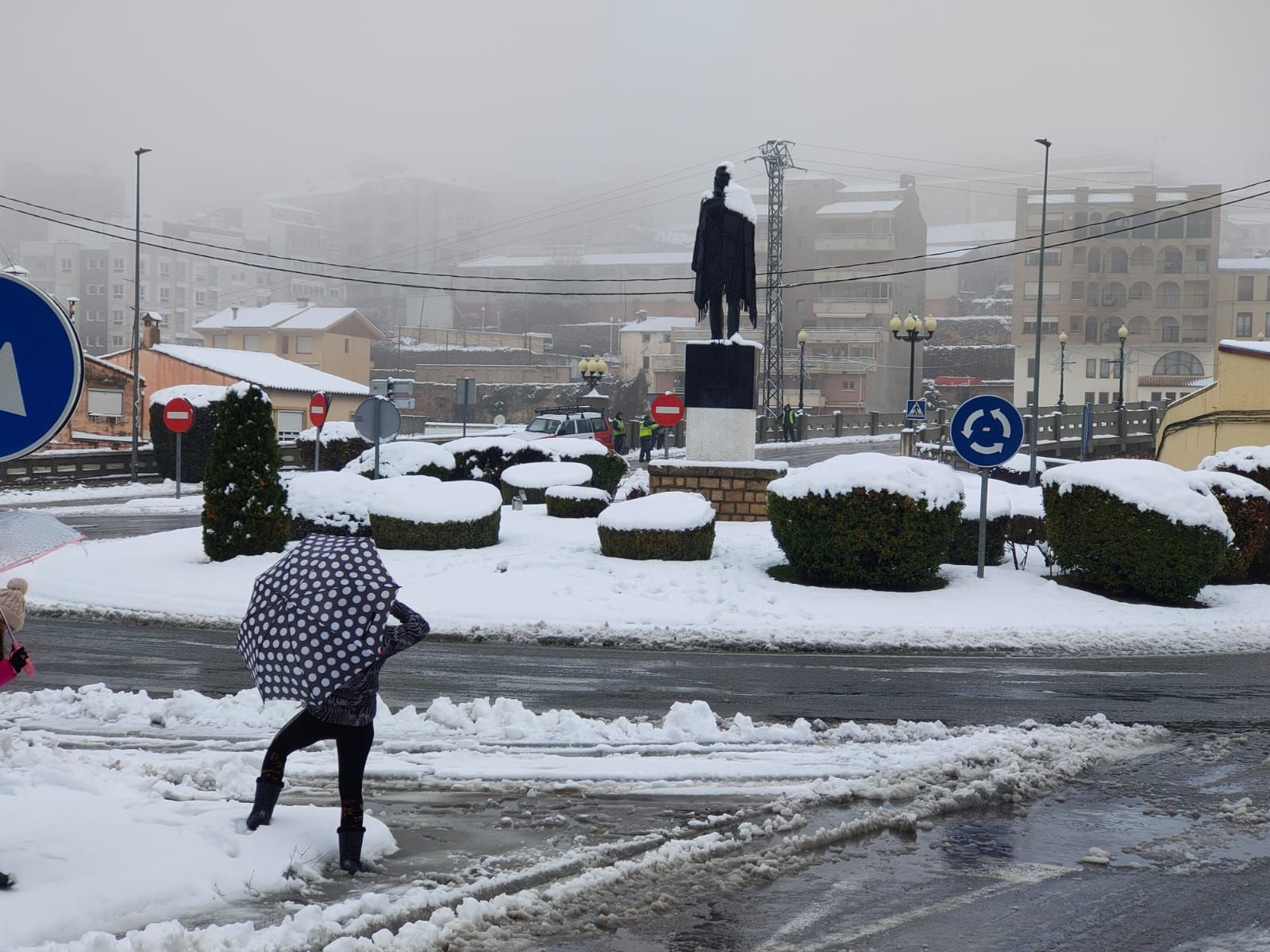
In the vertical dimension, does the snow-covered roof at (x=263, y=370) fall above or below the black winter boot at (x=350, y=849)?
above

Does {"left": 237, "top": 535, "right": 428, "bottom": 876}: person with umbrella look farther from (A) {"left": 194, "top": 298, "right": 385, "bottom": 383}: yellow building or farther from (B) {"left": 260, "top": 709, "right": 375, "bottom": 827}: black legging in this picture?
(A) {"left": 194, "top": 298, "right": 385, "bottom": 383}: yellow building

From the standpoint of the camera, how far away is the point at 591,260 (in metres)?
131

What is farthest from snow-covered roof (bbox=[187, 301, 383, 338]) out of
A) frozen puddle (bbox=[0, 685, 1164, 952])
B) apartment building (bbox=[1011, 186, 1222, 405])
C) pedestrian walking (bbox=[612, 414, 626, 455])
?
frozen puddle (bbox=[0, 685, 1164, 952])

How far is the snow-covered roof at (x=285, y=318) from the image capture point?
281 feet

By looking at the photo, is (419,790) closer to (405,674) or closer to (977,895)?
(977,895)

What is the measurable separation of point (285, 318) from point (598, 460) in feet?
220

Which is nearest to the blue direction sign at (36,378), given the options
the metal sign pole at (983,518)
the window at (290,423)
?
the metal sign pole at (983,518)

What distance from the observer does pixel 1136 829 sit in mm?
6133

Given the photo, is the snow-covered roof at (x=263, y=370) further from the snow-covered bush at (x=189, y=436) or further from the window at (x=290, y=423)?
the snow-covered bush at (x=189, y=436)

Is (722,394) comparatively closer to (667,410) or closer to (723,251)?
(723,251)

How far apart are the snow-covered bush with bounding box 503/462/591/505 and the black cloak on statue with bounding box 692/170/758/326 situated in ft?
14.9

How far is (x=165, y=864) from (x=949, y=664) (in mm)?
7864

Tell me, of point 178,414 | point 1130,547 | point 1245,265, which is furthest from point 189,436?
point 1245,265

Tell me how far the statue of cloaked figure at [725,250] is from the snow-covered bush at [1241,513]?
25.1ft
